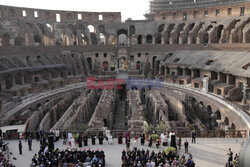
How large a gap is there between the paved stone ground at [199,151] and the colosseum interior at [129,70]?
3.80m

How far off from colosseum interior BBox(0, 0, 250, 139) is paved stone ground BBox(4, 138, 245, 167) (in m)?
3.80

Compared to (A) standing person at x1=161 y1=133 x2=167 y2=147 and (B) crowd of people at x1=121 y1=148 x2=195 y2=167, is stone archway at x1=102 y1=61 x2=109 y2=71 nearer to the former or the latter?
(A) standing person at x1=161 y1=133 x2=167 y2=147

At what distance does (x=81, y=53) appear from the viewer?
54594mm

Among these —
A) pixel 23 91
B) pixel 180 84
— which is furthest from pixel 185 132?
pixel 23 91

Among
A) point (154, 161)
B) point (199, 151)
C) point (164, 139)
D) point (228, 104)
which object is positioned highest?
point (228, 104)

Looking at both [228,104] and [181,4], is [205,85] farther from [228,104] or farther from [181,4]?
[181,4]

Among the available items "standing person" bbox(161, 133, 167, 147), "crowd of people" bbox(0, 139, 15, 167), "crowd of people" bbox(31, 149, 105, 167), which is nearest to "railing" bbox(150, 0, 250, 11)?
"standing person" bbox(161, 133, 167, 147)

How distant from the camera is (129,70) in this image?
52406mm

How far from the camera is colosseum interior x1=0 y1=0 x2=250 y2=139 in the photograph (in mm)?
28281

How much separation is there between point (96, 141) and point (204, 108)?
1853cm

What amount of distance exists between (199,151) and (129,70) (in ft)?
118

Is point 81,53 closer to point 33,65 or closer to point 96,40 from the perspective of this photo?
point 96,40

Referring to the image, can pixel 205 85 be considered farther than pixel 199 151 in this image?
Yes

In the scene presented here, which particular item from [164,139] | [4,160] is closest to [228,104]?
[164,139]
